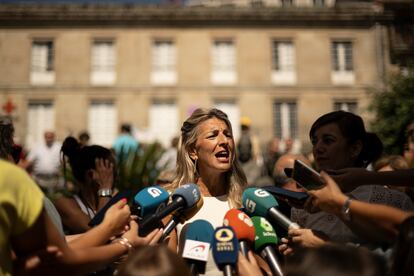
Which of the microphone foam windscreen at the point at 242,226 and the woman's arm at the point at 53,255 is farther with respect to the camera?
the microphone foam windscreen at the point at 242,226

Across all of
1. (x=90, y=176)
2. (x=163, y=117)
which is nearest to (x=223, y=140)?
(x=90, y=176)

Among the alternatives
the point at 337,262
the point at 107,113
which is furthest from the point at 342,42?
the point at 337,262

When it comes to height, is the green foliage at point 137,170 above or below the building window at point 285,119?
below

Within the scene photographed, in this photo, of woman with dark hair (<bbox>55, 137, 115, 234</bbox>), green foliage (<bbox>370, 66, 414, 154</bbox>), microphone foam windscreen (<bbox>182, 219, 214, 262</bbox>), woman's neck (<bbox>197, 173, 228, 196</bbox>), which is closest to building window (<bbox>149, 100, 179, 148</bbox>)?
green foliage (<bbox>370, 66, 414, 154</bbox>)

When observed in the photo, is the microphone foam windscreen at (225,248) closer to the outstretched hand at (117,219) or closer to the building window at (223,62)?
the outstretched hand at (117,219)

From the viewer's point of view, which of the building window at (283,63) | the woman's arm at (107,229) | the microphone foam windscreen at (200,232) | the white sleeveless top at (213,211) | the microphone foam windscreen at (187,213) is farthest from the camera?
the building window at (283,63)

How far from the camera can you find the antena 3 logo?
119 inches

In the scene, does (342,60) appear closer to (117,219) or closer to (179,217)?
(179,217)

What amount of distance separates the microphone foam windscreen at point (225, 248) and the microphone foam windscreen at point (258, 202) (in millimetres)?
425

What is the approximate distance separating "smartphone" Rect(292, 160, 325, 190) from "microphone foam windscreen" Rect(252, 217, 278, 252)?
14.1 inches

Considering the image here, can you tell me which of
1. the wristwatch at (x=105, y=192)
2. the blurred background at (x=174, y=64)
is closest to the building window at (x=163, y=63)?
the blurred background at (x=174, y=64)

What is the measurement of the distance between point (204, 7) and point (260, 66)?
430 cm

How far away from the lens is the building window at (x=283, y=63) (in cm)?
2516

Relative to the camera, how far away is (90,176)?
4926 mm
